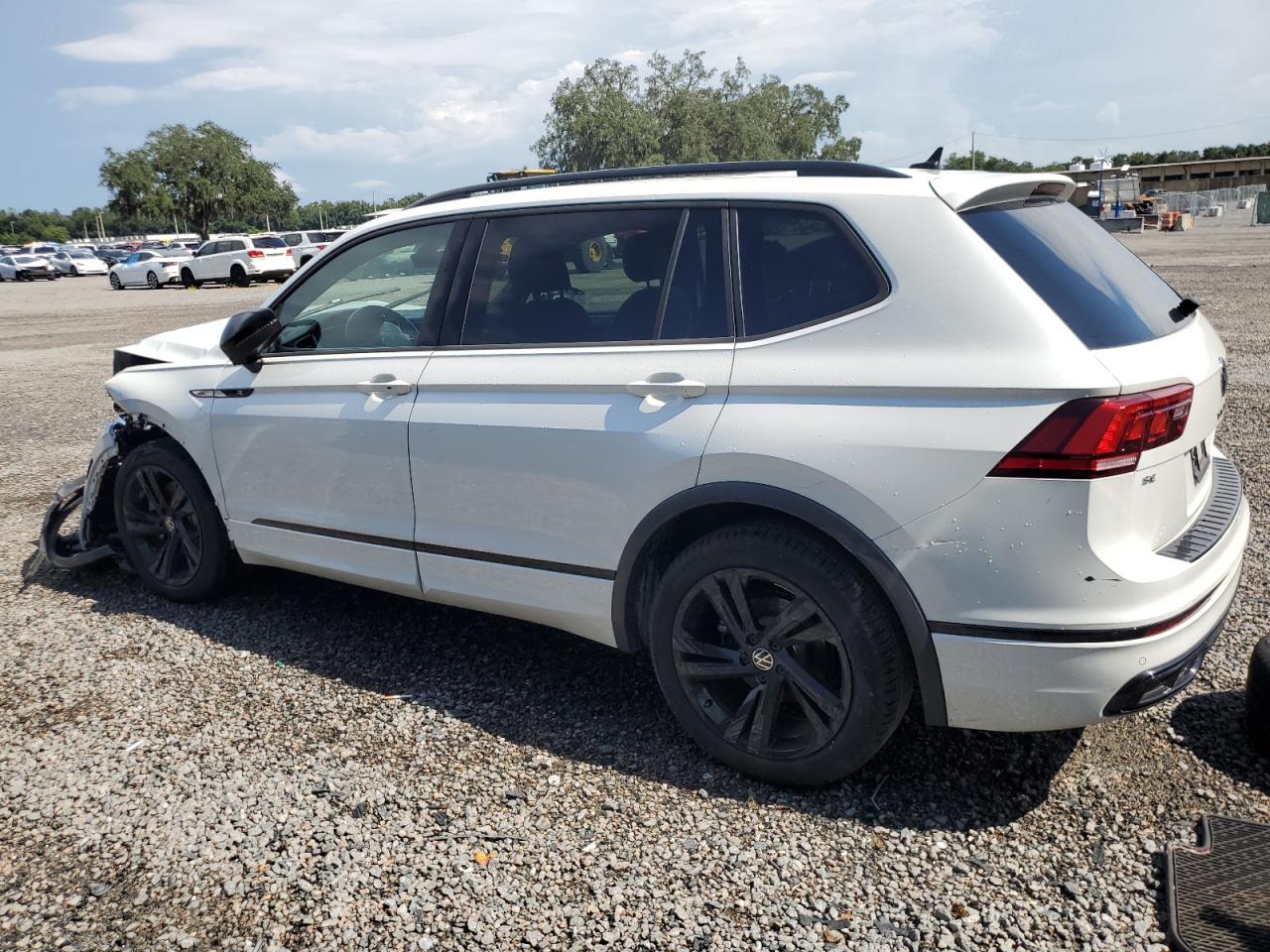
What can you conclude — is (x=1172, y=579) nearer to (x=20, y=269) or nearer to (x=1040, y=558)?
(x=1040, y=558)

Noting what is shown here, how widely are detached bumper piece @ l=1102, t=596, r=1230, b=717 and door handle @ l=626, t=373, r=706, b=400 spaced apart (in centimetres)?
145

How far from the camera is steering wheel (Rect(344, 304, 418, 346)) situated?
4047mm

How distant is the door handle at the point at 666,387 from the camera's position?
3086mm

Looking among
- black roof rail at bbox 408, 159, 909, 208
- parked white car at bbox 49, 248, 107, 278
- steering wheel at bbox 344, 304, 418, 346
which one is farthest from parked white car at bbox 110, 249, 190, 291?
black roof rail at bbox 408, 159, 909, 208

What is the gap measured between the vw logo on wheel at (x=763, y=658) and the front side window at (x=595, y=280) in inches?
→ 39.6

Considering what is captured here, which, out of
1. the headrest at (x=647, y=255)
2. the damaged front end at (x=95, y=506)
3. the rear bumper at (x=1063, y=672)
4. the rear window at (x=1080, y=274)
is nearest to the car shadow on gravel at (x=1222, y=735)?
the rear bumper at (x=1063, y=672)

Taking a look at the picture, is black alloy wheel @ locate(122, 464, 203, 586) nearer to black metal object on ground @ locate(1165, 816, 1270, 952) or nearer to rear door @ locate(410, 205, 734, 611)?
rear door @ locate(410, 205, 734, 611)

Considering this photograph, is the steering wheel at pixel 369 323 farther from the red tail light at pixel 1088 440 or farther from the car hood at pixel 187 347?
the red tail light at pixel 1088 440

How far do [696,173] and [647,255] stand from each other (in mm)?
348

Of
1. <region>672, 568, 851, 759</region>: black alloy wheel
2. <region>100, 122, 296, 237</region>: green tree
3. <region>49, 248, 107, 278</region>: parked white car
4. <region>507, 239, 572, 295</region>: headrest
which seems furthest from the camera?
<region>100, 122, 296, 237</region>: green tree

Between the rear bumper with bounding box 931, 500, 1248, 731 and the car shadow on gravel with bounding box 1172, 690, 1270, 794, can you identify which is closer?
the rear bumper with bounding box 931, 500, 1248, 731

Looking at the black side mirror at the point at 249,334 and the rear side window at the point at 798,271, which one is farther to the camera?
the black side mirror at the point at 249,334

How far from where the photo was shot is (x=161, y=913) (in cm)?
270

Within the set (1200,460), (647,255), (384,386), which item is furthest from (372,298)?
(1200,460)
